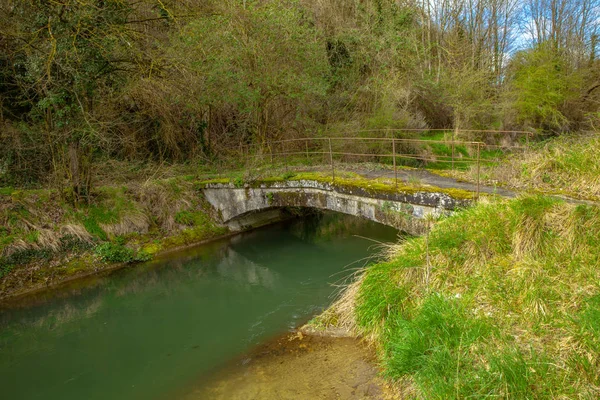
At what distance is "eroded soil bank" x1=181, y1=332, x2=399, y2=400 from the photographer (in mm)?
4582

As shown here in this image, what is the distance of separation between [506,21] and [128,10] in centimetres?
2187

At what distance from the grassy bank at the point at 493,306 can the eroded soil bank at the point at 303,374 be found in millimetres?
286

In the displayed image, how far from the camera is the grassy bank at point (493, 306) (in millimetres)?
3330

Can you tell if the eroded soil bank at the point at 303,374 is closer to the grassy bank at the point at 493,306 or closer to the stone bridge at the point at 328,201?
the grassy bank at the point at 493,306

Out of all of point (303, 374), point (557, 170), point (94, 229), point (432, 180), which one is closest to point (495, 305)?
point (303, 374)

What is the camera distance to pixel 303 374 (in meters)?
5.03

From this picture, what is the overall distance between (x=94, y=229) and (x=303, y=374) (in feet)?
25.5

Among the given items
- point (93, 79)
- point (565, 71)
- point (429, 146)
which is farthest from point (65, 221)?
point (565, 71)

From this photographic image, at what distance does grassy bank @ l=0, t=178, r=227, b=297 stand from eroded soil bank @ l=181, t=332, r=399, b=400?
6089 mm

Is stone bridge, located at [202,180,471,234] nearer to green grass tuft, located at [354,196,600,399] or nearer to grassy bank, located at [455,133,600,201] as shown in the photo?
green grass tuft, located at [354,196,600,399]

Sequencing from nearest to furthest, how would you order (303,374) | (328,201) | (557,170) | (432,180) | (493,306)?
(493,306), (303,374), (557,170), (432,180), (328,201)

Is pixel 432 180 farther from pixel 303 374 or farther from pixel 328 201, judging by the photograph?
pixel 303 374

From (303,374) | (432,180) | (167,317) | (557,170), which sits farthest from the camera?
(432,180)

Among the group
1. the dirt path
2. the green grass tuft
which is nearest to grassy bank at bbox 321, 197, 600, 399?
the green grass tuft
